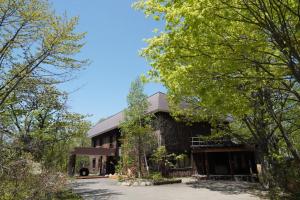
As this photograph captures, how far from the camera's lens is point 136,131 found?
78.8ft

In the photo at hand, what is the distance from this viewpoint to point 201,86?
870 cm

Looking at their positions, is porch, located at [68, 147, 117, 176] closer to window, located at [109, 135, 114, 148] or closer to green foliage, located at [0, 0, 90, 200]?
window, located at [109, 135, 114, 148]

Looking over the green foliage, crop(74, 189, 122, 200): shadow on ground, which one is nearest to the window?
crop(74, 189, 122, 200): shadow on ground

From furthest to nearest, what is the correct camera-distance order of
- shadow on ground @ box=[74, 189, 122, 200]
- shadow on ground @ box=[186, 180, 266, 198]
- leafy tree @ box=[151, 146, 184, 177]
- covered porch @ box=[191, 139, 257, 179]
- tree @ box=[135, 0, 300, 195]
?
covered porch @ box=[191, 139, 257, 179] < leafy tree @ box=[151, 146, 184, 177] < shadow on ground @ box=[186, 180, 266, 198] < shadow on ground @ box=[74, 189, 122, 200] < tree @ box=[135, 0, 300, 195]

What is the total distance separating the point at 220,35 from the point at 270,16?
1.31 m

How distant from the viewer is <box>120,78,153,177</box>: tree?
2467 cm

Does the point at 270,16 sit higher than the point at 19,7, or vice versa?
the point at 19,7

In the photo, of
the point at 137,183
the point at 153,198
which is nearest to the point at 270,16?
the point at 153,198

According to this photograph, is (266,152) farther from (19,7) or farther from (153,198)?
(19,7)

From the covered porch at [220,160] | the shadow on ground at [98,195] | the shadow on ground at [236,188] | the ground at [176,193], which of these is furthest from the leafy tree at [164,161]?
the shadow on ground at [98,195]

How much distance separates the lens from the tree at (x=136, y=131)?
80.9 feet

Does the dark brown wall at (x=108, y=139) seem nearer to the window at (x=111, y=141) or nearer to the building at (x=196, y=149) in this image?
the window at (x=111, y=141)

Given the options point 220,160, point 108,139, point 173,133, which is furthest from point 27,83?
point 108,139

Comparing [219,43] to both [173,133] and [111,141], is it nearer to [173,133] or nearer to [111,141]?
[173,133]
